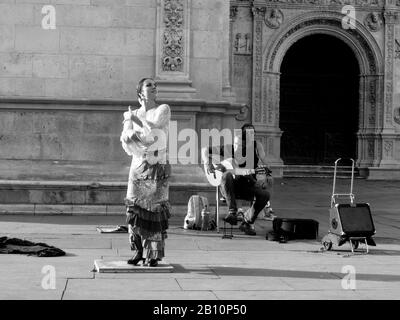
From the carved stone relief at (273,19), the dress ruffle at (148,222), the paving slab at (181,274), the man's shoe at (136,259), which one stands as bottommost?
the paving slab at (181,274)

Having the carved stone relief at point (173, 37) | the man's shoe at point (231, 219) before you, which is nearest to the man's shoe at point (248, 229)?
the man's shoe at point (231, 219)

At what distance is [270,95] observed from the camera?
104 ft

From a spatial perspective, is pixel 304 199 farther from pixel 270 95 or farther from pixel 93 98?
pixel 270 95

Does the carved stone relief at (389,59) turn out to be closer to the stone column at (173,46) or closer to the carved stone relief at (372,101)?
the carved stone relief at (372,101)

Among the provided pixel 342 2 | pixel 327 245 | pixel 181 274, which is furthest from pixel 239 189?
pixel 342 2

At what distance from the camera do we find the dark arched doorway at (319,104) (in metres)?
32.9

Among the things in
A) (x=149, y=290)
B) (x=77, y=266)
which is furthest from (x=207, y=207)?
(x=149, y=290)

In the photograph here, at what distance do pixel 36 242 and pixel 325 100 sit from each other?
2344 cm

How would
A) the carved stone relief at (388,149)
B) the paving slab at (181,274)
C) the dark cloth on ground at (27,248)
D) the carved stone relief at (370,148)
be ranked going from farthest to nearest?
the carved stone relief at (370,148) < the carved stone relief at (388,149) < the dark cloth on ground at (27,248) < the paving slab at (181,274)

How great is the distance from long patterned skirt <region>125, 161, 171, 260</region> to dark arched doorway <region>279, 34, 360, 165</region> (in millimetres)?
23668

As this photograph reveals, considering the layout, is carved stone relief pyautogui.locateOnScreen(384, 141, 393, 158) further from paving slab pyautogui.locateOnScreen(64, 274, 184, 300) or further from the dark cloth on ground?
paving slab pyautogui.locateOnScreen(64, 274, 184, 300)

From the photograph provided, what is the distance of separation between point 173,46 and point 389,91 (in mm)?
18330

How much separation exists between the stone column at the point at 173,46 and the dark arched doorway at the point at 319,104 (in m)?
17.5

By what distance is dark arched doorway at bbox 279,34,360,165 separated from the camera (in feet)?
108
